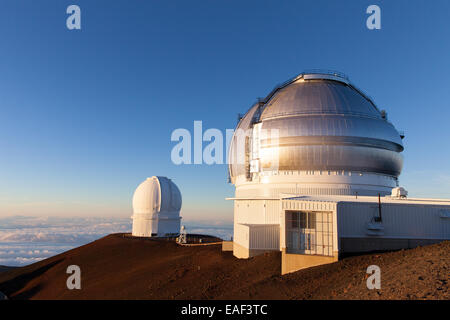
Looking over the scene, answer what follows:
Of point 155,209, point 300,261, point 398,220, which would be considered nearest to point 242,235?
point 300,261

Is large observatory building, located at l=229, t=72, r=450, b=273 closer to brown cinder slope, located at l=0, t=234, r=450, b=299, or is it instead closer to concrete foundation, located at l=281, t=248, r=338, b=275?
concrete foundation, located at l=281, t=248, r=338, b=275

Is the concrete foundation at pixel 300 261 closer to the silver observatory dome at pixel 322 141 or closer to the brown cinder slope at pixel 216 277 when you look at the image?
the brown cinder slope at pixel 216 277

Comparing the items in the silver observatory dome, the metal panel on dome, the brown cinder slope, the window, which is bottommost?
the brown cinder slope

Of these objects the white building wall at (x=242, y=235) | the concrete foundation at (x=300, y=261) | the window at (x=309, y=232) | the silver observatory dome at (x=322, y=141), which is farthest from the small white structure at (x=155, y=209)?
the concrete foundation at (x=300, y=261)

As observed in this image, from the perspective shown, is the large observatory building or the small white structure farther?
the small white structure

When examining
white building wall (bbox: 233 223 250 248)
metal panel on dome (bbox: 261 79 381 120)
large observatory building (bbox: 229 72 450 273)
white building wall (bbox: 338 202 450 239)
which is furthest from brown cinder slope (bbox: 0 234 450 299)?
metal panel on dome (bbox: 261 79 381 120)

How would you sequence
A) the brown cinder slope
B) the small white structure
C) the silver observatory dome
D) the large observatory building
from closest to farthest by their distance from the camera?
the brown cinder slope, the large observatory building, the silver observatory dome, the small white structure

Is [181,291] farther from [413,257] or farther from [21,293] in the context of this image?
[21,293]
